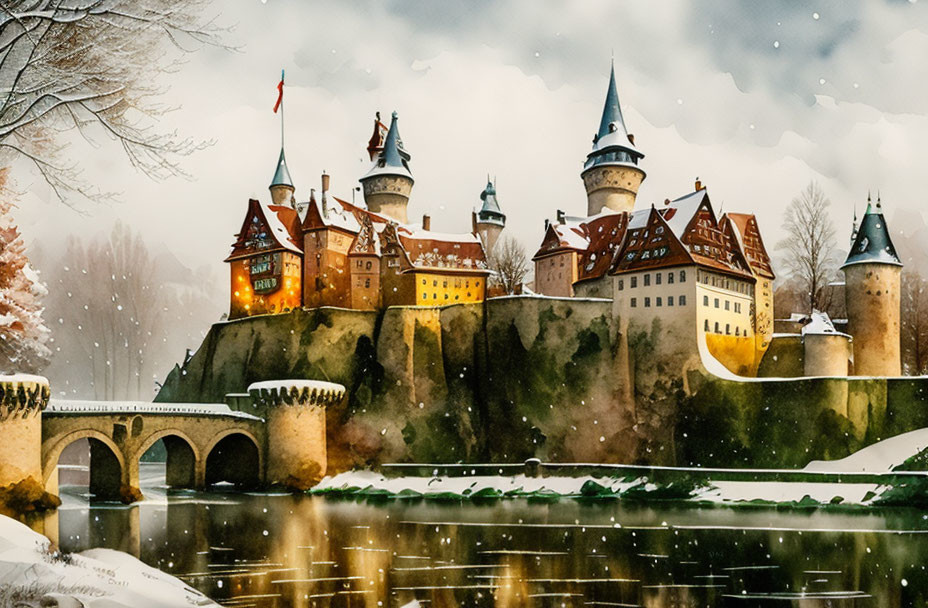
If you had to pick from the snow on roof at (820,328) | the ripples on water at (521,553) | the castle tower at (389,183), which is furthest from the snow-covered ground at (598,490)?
the castle tower at (389,183)

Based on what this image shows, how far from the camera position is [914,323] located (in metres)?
56.4

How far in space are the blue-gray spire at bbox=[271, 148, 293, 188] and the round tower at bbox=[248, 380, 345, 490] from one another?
23822 mm

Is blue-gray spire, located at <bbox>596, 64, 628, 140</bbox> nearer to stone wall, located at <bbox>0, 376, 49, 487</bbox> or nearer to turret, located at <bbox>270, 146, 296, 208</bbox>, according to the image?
turret, located at <bbox>270, 146, 296, 208</bbox>

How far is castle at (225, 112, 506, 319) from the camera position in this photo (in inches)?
2073

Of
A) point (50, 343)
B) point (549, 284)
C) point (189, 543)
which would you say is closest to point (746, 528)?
point (189, 543)

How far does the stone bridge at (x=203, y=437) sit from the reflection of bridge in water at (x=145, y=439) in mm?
44

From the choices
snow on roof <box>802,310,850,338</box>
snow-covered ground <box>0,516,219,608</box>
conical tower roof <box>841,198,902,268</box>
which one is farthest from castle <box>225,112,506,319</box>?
snow-covered ground <box>0,516,219,608</box>

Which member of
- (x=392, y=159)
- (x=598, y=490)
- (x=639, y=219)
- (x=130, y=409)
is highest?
(x=392, y=159)

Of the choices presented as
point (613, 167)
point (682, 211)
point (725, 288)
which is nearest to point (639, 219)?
point (682, 211)

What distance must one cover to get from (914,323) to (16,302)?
193 feet

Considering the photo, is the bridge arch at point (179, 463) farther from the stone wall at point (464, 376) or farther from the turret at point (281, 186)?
the turret at point (281, 186)

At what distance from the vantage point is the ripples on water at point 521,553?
1752 cm

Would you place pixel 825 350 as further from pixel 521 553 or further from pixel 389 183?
pixel 389 183

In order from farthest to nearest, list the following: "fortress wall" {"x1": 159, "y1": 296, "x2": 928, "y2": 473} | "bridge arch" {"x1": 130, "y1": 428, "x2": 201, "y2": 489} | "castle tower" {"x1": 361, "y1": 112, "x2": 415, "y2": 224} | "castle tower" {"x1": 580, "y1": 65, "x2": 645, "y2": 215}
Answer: "castle tower" {"x1": 361, "y1": 112, "x2": 415, "y2": 224} → "castle tower" {"x1": 580, "y1": 65, "x2": 645, "y2": 215} → "bridge arch" {"x1": 130, "y1": 428, "x2": 201, "y2": 489} → "fortress wall" {"x1": 159, "y1": 296, "x2": 928, "y2": 473}
